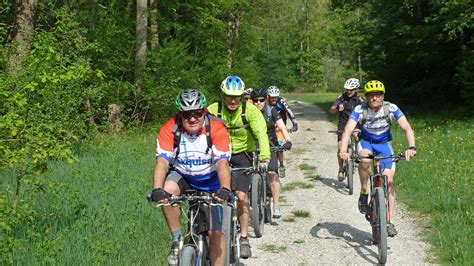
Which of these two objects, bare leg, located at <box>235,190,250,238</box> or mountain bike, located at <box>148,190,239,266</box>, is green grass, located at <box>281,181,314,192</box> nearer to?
bare leg, located at <box>235,190,250,238</box>

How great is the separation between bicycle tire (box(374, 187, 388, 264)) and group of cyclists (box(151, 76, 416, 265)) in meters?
0.44

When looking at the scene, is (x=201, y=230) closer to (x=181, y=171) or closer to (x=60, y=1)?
(x=181, y=171)

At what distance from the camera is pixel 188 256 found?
4488 mm

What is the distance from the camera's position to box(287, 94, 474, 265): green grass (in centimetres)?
734

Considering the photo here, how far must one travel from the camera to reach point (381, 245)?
6.79 metres

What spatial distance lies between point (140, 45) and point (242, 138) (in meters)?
13.9

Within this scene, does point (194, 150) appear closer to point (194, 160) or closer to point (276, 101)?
point (194, 160)

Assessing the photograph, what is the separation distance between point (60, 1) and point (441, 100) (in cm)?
1902

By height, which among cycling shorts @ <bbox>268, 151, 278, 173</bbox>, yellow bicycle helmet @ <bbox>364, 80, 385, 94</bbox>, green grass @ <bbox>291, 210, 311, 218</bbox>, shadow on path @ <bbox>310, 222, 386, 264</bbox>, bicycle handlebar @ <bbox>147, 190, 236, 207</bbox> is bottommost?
shadow on path @ <bbox>310, 222, 386, 264</bbox>

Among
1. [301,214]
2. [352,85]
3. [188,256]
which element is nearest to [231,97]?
[188,256]

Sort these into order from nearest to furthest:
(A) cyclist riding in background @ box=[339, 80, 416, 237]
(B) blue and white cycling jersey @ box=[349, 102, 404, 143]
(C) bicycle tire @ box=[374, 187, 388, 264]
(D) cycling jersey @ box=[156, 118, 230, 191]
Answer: (D) cycling jersey @ box=[156, 118, 230, 191] → (C) bicycle tire @ box=[374, 187, 388, 264] → (A) cyclist riding in background @ box=[339, 80, 416, 237] → (B) blue and white cycling jersey @ box=[349, 102, 404, 143]

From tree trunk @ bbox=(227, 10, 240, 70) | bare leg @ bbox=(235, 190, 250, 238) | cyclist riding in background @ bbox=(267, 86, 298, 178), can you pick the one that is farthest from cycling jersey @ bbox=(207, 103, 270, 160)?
tree trunk @ bbox=(227, 10, 240, 70)

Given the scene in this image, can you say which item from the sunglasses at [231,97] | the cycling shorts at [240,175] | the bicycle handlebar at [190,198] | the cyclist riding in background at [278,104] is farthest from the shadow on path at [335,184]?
the bicycle handlebar at [190,198]

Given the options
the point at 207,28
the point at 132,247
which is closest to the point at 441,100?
the point at 207,28
